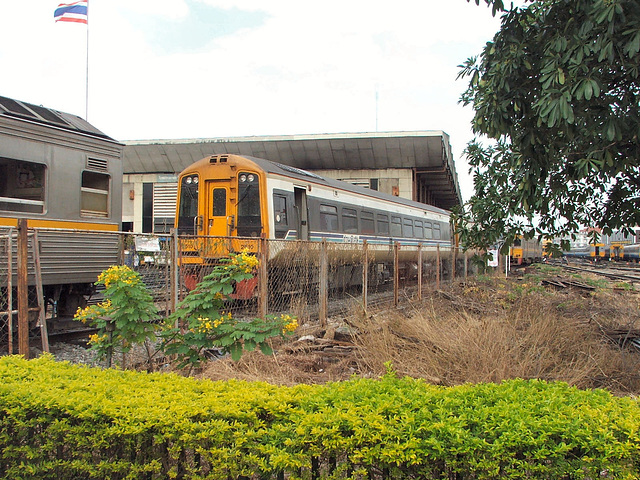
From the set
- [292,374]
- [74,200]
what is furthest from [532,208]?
[74,200]

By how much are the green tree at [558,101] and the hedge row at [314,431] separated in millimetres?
2653

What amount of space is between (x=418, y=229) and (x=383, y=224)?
3866 mm

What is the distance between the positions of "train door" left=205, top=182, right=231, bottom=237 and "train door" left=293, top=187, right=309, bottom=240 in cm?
165

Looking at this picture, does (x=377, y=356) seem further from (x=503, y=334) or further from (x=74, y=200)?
(x=74, y=200)

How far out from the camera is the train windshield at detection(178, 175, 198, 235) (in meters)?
12.3

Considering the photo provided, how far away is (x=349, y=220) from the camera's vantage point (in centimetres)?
1482

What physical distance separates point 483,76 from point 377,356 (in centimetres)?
322

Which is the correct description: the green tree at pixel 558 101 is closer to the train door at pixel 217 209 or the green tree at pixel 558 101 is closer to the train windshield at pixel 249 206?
the train windshield at pixel 249 206

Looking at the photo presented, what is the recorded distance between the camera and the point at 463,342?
5.44m

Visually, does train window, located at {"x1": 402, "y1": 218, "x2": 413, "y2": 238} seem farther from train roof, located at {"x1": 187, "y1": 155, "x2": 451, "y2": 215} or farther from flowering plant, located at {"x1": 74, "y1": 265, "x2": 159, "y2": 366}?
flowering plant, located at {"x1": 74, "y1": 265, "x2": 159, "y2": 366}

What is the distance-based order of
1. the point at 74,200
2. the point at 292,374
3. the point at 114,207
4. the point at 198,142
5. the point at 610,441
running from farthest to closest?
the point at 198,142
the point at 114,207
the point at 74,200
the point at 292,374
the point at 610,441

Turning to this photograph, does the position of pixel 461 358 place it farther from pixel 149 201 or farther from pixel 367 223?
pixel 149 201

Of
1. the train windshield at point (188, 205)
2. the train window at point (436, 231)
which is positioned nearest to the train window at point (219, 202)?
the train windshield at point (188, 205)

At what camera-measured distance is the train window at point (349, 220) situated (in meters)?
14.5
